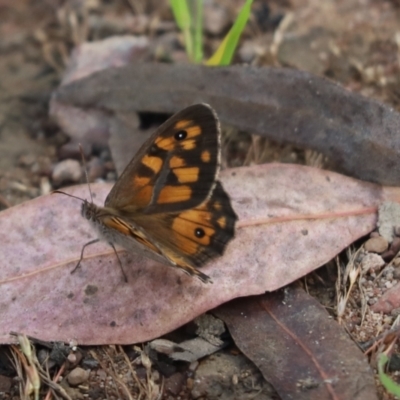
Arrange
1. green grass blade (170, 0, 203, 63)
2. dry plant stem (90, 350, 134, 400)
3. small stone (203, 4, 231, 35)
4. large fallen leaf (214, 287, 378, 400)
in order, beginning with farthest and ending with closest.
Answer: small stone (203, 4, 231, 35) < green grass blade (170, 0, 203, 63) < dry plant stem (90, 350, 134, 400) < large fallen leaf (214, 287, 378, 400)

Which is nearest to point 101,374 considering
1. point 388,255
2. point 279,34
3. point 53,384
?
point 53,384

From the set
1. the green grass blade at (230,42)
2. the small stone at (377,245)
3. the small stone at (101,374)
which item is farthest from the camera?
the green grass blade at (230,42)

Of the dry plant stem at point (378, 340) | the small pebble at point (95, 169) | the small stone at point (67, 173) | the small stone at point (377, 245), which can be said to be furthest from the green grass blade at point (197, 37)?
the dry plant stem at point (378, 340)

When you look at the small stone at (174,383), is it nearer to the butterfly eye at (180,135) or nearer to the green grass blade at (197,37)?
the butterfly eye at (180,135)

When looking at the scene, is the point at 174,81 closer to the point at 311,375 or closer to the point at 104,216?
the point at 104,216

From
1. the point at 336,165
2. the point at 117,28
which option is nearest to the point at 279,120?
the point at 336,165

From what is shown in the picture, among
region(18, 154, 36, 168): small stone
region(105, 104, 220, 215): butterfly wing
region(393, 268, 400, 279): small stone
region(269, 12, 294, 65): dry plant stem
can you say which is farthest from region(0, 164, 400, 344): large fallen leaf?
region(269, 12, 294, 65): dry plant stem

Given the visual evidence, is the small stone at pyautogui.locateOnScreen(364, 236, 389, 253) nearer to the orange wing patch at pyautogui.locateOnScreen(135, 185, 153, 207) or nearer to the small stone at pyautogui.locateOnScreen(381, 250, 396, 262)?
the small stone at pyautogui.locateOnScreen(381, 250, 396, 262)
